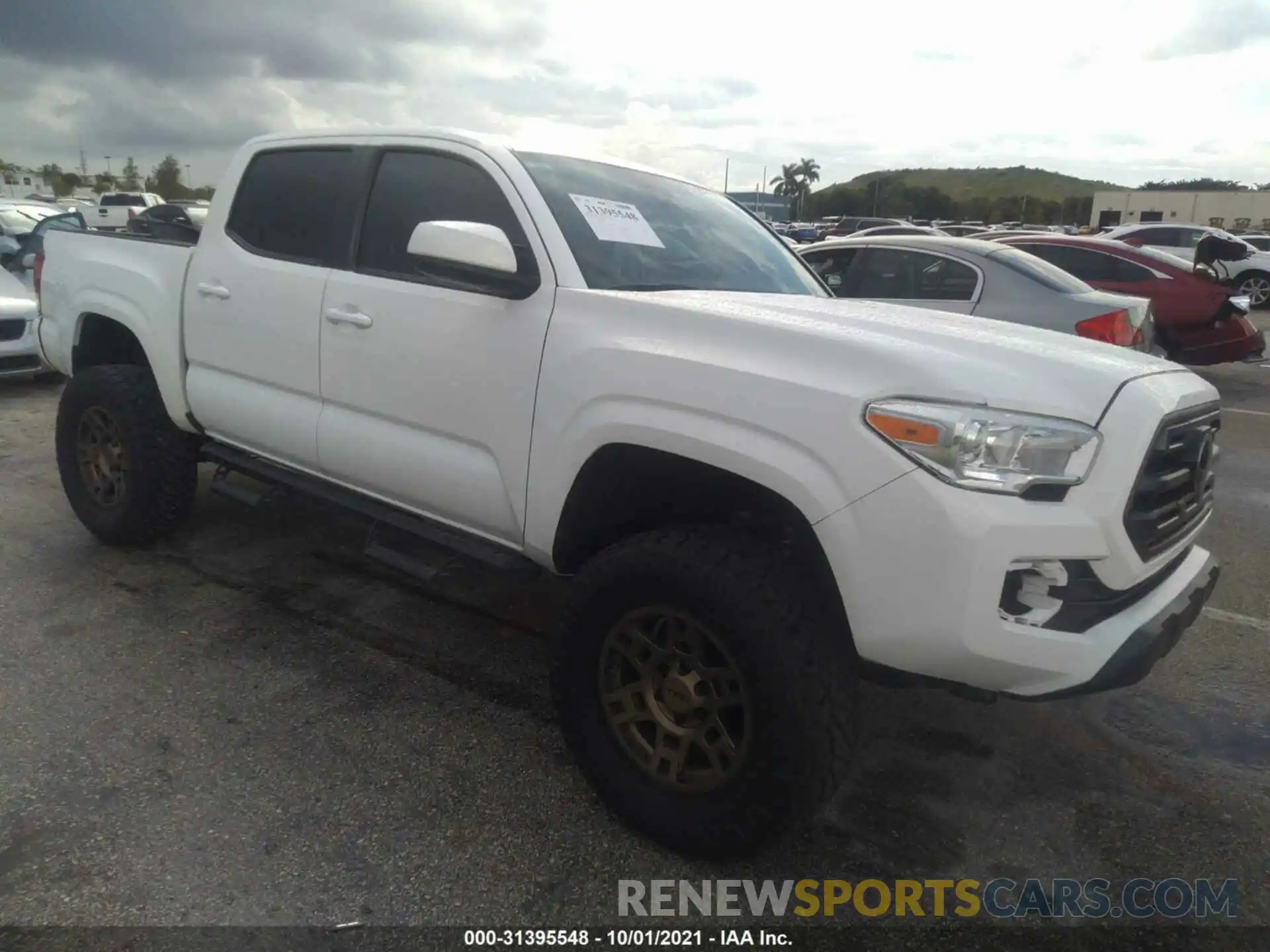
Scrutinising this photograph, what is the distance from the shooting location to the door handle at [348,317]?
317cm

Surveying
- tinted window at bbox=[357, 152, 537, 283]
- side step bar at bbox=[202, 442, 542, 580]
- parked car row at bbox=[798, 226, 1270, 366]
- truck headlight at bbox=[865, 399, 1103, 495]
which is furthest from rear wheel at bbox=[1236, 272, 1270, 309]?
side step bar at bbox=[202, 442, 542, 580]

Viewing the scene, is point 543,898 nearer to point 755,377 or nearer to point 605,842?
point 605,842

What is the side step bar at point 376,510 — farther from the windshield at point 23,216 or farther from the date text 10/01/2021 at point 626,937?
the windshield at point 23,216

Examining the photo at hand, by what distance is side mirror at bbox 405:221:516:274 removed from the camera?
2629 millimetres

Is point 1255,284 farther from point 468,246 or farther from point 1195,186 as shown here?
point 1195,186

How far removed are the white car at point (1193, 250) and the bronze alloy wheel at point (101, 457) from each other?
711 inches

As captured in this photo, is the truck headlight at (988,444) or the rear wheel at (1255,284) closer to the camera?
the truck headlight at (988,444)

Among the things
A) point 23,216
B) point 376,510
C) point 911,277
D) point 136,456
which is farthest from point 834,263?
point 23,216

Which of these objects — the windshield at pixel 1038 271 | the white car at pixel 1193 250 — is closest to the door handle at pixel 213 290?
the windshield at pixel 1038 271

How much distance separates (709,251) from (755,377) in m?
1.23

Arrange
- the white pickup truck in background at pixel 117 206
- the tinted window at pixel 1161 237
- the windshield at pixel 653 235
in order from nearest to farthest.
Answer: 1. the windshield at pixel 653 235
2. the tinted window at pixel 1161 237
3. the white pickup truck in background at pixel 117 206

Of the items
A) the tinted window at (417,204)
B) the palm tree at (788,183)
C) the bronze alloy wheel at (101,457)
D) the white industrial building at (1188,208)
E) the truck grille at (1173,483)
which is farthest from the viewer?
the palm tree at (788,183)

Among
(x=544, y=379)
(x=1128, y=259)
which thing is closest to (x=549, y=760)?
(x=544, y=379)

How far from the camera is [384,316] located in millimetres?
3119
